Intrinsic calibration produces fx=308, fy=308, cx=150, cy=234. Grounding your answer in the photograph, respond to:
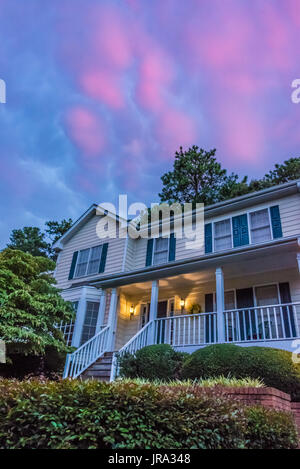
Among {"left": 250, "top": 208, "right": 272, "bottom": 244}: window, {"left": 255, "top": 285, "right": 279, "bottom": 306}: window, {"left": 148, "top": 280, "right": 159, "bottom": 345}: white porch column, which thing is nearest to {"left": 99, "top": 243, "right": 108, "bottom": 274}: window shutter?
{"left": 148, "top": 280, "right": 159, "bottom": 345}: white porch column

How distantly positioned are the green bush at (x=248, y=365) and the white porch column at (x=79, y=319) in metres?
6.06

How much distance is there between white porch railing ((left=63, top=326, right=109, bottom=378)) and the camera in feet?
30.0

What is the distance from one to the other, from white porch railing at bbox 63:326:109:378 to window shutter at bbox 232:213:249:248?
573 centimetres

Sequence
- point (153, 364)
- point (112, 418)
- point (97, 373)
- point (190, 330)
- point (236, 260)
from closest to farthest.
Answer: point (112, 418)
point (153, 364)
point (236, 260)
point (97, 373)
point (190, 330)

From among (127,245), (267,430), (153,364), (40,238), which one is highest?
(40,238)

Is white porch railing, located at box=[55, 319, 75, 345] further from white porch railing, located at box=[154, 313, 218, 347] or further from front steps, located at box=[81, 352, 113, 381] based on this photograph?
white porch railing, located at box=[154, 313, 218, 347]

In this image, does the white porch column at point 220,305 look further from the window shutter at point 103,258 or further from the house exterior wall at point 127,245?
the window shutter at point 103,258

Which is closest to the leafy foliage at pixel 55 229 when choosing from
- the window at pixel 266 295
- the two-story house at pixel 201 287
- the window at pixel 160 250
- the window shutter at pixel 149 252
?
Answer: the two-story house at pixel 201 287

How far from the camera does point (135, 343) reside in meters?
9.06

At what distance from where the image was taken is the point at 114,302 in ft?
36.6

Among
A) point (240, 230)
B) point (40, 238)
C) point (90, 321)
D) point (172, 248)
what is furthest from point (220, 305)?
point (40, 238)

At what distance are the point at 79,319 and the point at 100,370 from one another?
3.40 m

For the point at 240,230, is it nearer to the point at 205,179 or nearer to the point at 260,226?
the point at 260,226

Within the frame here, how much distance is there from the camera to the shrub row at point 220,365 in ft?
19.0
